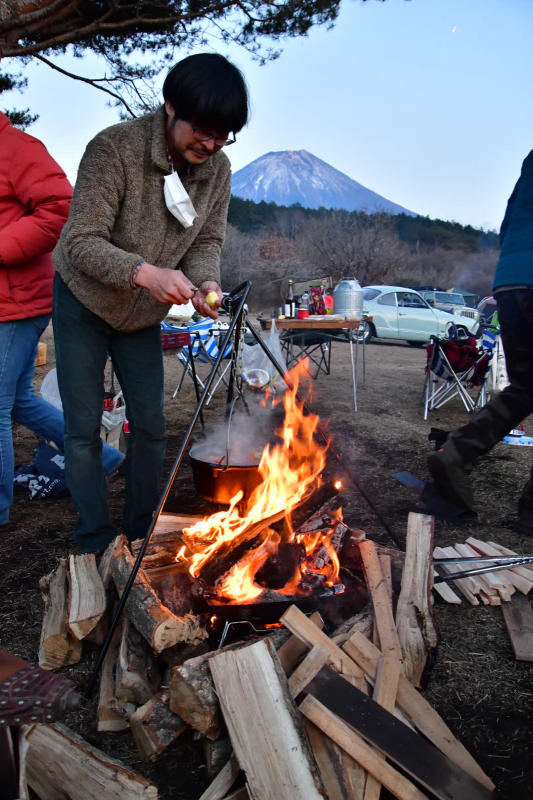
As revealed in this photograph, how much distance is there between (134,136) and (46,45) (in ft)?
16.5

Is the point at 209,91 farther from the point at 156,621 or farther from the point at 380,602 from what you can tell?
the point at 380,602

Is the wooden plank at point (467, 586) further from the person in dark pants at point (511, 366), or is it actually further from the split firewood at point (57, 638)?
the split firewood at point (57, 638)

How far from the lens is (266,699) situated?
4.35 feet

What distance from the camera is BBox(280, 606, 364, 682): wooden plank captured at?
1577mm

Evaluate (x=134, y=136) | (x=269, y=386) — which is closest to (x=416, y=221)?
(x=269, y=386)

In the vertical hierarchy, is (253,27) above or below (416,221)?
below

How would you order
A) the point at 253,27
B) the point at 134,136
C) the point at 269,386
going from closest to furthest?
the point at 134,136 → the point at 269,386 → the point at 253,27

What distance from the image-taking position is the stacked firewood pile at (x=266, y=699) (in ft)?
4.20

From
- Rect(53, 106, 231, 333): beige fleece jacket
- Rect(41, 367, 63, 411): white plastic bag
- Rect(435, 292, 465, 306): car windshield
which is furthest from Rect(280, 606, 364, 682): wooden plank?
Rect(435, 292, 465, 306): car windshield

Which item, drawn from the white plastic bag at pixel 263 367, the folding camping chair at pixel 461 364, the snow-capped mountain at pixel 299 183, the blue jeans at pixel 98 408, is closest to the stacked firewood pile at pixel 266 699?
the blue jeans at pixel 98 408

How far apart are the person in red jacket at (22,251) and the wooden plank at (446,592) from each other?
222cm

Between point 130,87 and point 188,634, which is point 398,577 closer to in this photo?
point 188,634

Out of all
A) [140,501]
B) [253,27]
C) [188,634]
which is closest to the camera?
[188,634]

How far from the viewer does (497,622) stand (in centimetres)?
213
